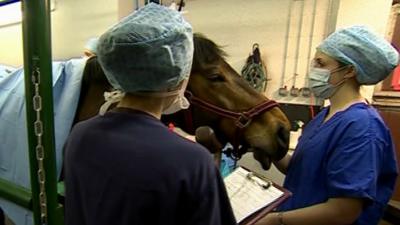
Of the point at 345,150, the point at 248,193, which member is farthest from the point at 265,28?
the point at 248,193

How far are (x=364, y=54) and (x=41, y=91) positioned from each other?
99cm

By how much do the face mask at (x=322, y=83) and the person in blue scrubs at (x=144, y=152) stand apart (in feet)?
2.08

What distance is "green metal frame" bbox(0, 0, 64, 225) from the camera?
635 mm

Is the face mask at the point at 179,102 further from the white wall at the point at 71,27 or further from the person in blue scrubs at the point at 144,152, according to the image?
the white wall at the point at 71,27

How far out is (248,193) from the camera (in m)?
0.88

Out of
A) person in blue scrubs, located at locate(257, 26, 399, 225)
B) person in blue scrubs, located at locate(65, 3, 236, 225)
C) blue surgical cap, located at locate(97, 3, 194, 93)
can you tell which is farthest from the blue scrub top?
blue surgical cap, located at locate(97, 3, 194, 93)

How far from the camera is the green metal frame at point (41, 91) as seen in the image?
25.0 inches

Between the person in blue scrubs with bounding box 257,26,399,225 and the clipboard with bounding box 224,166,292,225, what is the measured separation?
0.45ft

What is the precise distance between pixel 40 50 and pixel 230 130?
2.16ft

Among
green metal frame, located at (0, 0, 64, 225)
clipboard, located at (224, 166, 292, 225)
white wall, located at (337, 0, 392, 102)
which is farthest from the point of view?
white wall, located at (337, 0, 392, 102)

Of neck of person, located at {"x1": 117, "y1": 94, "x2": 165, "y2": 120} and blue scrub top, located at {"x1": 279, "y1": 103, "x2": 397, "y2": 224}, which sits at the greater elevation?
neck of person, located at {"x1": 117, "y1": 94, "x2": 165, "y2": 120}

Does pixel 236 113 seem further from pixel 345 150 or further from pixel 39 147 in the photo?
pixel 39 147

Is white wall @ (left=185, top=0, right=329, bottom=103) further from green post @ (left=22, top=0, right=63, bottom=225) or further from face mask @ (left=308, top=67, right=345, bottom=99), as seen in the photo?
green post @ (left=22, top=0, right=63, bottom=225)

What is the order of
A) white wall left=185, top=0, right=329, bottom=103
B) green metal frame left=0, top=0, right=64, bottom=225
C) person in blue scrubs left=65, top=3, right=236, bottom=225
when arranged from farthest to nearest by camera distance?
1. white wall left=185, top=0, right=329, bottom=103
2. green metal frame left=0, top=0, right=64, bottom=225
3. person in blue scrubs left=65, top=3, right=236, bottom=225
